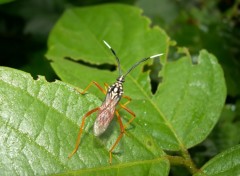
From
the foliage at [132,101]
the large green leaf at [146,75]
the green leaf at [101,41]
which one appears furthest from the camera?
the green leaf at [101,41]

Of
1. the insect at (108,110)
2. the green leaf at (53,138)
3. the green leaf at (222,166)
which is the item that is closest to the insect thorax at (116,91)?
the insect at (108,110)

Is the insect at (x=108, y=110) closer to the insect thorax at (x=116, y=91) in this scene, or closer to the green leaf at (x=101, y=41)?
the insect thorax at (x=116, y=91)

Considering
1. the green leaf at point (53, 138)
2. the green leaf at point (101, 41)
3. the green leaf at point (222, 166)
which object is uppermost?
the green leaf at point (53, 138)

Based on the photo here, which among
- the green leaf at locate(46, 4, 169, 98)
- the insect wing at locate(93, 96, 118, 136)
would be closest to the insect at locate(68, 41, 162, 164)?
the insect wing at locate(93, 96, 118, 136)

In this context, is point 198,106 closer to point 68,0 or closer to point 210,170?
point 210,170

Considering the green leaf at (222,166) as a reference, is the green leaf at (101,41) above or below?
below

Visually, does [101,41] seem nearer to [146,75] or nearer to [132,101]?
[146,75]

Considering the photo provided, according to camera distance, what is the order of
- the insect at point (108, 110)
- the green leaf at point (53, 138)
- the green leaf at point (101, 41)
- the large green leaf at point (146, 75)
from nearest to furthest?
the green leaf at point (53, 138)
the insect at point (108, 110)
the large green leaf at point (146, 75)
the green leaf at point (101, 41)

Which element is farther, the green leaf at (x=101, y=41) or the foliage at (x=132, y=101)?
the green leaf at (x=101, y=41)
